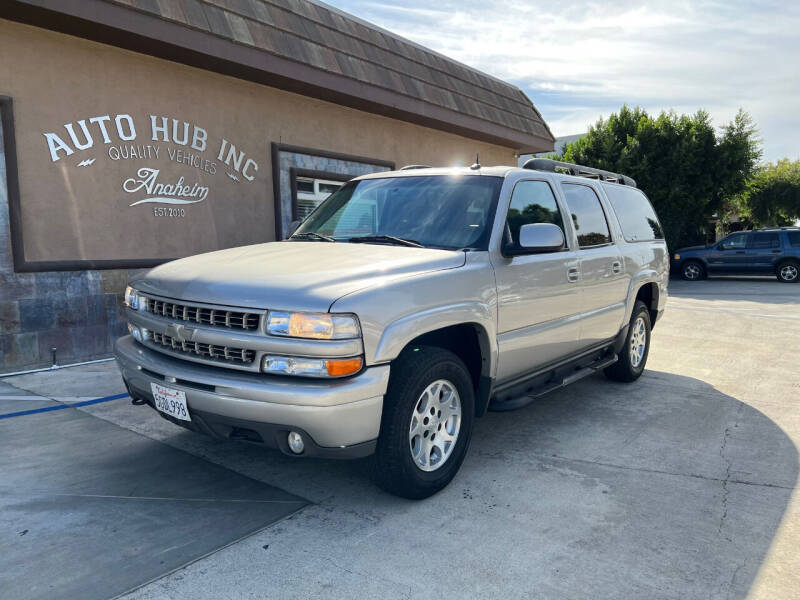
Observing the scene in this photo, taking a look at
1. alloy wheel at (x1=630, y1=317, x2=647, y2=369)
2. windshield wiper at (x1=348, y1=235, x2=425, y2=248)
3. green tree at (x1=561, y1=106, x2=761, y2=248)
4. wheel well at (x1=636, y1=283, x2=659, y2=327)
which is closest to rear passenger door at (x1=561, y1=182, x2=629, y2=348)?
alloy wheel at (x1=630, y1=317, x2=647, y2=369)

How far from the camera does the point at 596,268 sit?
5078mm

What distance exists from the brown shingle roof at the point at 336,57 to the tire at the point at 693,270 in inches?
378

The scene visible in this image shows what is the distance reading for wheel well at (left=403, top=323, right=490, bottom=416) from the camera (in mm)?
3756

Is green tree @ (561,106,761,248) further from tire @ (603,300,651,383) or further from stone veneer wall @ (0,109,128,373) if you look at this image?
stone veneer wall @ (0,109,128,373)

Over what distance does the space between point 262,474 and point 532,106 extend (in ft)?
48.2

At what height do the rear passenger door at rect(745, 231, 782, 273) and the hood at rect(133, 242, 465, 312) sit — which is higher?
the hood at rect(133, 242, 465, 312)

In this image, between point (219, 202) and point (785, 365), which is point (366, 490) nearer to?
point (785, 365)

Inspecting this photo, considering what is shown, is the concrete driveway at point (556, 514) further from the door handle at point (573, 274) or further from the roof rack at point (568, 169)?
the roof rack at point (568, 169)

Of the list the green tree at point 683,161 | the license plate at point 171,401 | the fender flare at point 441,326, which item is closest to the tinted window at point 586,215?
the fender flare at point 441,326

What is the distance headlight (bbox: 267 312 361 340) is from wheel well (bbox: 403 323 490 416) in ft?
2.73

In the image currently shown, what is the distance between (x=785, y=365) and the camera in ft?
22.8

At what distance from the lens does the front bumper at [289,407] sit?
2.88m

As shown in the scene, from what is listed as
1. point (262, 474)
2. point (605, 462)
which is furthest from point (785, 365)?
point (262, 474)

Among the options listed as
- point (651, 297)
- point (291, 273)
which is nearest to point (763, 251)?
Result: point (651, 297)
